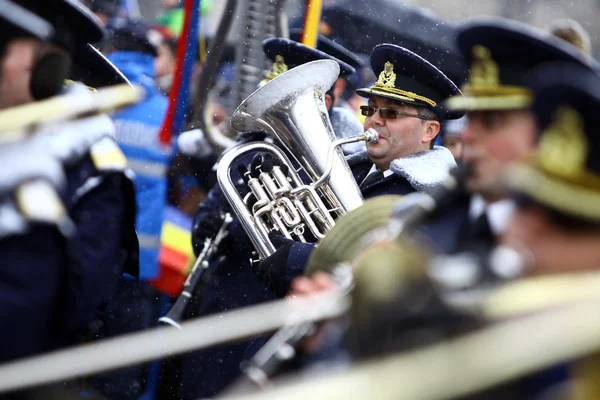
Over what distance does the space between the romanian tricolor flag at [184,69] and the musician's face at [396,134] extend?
1.95 metres

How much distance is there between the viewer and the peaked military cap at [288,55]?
16.3ft

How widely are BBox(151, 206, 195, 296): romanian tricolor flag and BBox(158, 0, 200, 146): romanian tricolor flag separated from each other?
1.61 feet

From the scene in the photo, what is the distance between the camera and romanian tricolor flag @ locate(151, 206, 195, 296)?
549cm

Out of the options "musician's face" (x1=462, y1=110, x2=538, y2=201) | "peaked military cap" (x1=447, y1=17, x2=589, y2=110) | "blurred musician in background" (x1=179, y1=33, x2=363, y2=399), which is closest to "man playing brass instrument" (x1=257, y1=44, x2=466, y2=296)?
"blurred musician in background" (x1=179, y1=33, x2=363, y2=399)

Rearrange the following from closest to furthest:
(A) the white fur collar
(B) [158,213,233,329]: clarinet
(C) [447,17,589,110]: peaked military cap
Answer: (C) [447,17,589,110]: peaked military cap < (A) the white fur collar < (B) [158,213,233,329]: clarinet

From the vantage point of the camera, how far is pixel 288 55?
5035 mm

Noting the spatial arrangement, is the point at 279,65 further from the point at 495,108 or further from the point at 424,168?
the point at 495,108

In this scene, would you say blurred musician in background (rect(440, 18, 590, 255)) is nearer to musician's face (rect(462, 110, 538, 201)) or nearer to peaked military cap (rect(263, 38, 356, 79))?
musician's face (rect(462, 110, 538, 201))

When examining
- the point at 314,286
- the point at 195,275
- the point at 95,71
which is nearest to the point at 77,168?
the point at 95,71

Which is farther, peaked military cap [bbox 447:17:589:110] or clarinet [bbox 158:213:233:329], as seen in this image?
clarinet [bbox 158:213:233:329]

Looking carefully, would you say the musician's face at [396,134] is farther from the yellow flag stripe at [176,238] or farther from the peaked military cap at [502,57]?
the yellow flag stripe at [176,238]

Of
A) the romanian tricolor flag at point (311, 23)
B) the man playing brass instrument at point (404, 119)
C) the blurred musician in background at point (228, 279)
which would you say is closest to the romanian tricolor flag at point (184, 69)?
the romanian tricolor flag at point (311, 23)

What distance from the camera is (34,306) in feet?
9.24

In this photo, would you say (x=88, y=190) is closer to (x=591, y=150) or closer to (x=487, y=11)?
(x=591, y=150)
